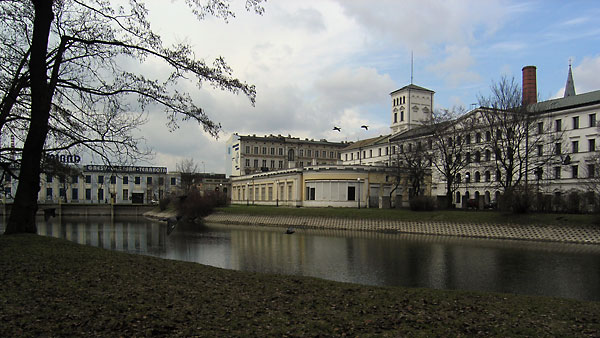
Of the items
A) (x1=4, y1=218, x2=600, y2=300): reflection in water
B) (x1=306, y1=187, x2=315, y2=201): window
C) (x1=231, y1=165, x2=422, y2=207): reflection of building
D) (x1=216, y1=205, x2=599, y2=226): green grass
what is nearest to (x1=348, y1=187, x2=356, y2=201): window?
(x1=231, y1=165, x2=422, y2=207): reflection of building

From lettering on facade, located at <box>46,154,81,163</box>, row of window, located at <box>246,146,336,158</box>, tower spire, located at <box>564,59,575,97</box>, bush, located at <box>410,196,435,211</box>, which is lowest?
bush, located at <box>410,196,435,211</box>

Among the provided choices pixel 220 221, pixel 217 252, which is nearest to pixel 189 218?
pixel 220 221

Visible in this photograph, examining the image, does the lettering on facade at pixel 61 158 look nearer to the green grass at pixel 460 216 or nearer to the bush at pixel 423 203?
the green grass at pixel 460 216

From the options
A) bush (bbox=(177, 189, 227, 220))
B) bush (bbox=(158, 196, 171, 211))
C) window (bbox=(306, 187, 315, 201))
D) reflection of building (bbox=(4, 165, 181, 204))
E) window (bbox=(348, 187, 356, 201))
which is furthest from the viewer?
reflection of building (bbox=(4, 165, 181, 204))

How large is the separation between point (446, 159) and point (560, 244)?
21611 mm

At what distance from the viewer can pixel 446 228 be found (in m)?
48.8

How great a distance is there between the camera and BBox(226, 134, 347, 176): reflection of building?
394 ft

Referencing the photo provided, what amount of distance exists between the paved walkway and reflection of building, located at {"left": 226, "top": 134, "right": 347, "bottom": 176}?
51.4 metres

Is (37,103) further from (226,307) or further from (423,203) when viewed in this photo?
(423,203)

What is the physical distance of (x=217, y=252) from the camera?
31156 mm

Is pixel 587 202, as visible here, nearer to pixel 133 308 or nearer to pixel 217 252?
pixel 217 252

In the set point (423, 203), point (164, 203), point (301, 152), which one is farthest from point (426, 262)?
point (301, 152)

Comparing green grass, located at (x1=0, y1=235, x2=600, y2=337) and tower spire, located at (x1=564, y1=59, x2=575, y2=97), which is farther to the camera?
tower spire, located at (x1=564, y1=59, x2=575, y2=97)

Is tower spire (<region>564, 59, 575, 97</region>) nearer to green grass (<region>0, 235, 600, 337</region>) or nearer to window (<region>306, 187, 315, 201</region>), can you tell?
window (<region>306, 187, 315, 201</region>)
